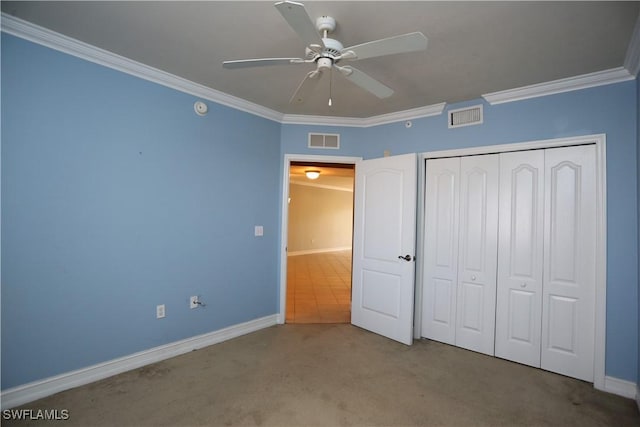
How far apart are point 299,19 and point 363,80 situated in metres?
0.72

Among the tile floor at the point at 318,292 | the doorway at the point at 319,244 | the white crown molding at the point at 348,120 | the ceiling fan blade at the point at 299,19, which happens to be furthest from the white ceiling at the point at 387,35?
the tile floor at the point at 318,292

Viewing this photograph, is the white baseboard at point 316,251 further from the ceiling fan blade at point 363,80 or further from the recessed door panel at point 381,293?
the ceiling fan blade at point 363,80

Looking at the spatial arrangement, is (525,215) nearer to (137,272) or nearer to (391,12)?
(391,12)

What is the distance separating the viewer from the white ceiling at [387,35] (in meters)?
1.75

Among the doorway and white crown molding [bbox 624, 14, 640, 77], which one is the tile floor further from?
white crown molding [bbox 624, 14, 640, 77]

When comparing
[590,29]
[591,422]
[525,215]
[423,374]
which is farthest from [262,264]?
[590,29]

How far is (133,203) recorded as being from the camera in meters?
2.51

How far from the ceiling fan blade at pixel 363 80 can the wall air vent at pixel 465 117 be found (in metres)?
1.38

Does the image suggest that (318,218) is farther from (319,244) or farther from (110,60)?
(110,60)

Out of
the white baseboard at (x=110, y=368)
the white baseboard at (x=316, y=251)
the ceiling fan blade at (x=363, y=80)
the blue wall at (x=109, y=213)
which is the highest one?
the ceiling fan blade at (x=363, y=80)

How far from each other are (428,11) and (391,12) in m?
0.21

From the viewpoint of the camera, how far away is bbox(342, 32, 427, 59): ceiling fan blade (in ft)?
4.79

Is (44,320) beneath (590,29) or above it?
beneath

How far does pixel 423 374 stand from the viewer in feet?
8.32
